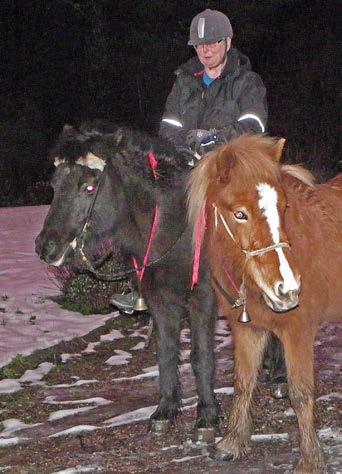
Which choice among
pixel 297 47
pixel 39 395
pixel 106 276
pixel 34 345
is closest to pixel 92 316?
pixel 34 345

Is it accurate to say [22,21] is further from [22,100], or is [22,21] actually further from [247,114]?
[247,114]

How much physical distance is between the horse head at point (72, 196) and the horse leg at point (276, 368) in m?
1.96

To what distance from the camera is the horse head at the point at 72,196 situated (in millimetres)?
5273

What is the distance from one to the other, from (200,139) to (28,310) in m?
4.62

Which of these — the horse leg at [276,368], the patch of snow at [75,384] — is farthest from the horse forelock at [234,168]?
the patch of snow at [75,384]

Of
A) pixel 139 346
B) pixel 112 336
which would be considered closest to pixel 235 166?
pixel 139 346

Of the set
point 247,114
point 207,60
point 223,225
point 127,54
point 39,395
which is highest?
point 127,54

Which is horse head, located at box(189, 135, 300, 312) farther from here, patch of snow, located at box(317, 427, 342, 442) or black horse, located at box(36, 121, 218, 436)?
patch of snow, located at box(317, 427, 342, 442)

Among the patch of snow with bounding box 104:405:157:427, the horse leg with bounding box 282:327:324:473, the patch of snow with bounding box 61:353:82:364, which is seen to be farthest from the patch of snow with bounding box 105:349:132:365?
the horse leg with bounding box 282:327:324:473

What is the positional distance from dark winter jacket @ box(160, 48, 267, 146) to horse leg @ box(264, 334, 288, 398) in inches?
65.0

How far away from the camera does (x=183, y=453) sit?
5.56 m

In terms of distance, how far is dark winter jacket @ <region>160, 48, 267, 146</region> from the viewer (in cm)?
598

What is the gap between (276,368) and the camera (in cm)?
683

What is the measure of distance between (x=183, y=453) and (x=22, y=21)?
903 inches
